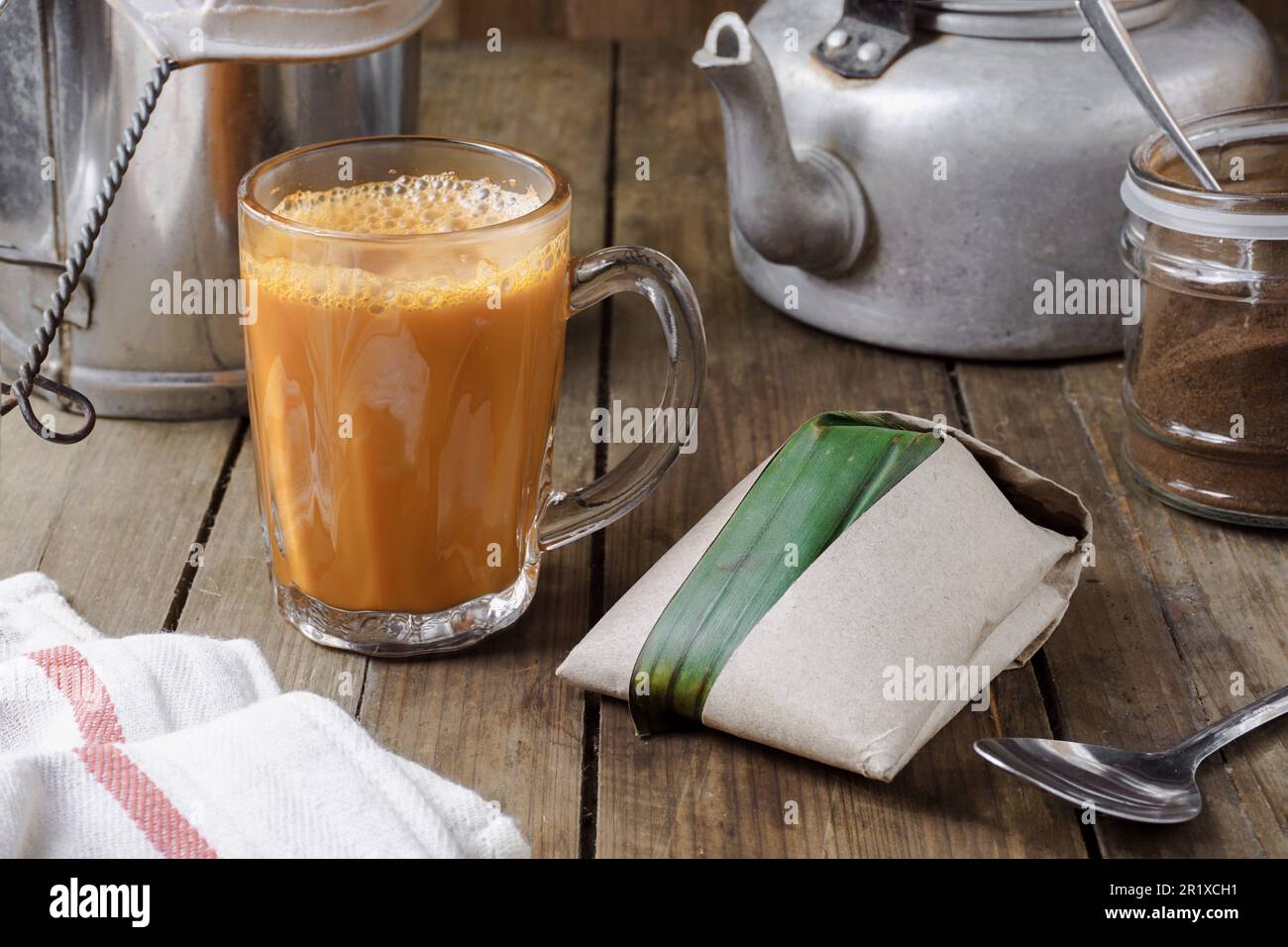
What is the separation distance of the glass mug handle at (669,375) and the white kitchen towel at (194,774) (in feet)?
0.48

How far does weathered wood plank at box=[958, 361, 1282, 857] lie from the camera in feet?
1.72

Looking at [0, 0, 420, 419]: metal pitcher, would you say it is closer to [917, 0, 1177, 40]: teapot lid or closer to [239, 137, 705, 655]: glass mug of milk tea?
[239, 137, 705, 655]: glass mug of milk tea

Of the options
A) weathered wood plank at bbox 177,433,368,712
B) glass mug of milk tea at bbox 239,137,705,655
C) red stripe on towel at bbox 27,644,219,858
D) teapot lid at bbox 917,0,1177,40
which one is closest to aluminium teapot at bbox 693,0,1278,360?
teapot lid at bbox 917,0,1177,40

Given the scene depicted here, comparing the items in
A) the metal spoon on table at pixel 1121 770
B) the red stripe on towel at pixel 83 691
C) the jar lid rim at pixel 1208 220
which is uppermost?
the jar lid rim at pixel 1208 220

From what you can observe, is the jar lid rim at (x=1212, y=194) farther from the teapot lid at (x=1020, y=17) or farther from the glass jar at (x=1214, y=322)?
the teapot lid at (x=1020, y=17)

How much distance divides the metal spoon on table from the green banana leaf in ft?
0.26

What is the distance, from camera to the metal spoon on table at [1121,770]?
0.52 meters

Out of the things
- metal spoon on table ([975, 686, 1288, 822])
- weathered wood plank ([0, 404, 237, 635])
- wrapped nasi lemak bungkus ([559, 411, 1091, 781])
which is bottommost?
weathered wood plank ([0, 404, 237, 635])

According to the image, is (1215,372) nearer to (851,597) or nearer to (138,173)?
(851,597)

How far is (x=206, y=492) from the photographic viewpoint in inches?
29.8

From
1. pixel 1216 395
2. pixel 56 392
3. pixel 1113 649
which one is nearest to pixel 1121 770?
pixel 1113 649

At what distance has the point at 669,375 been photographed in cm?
65

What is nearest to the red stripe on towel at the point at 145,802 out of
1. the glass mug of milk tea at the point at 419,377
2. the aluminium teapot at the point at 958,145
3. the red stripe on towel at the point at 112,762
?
the red stripe on towel at the point at 112,762
